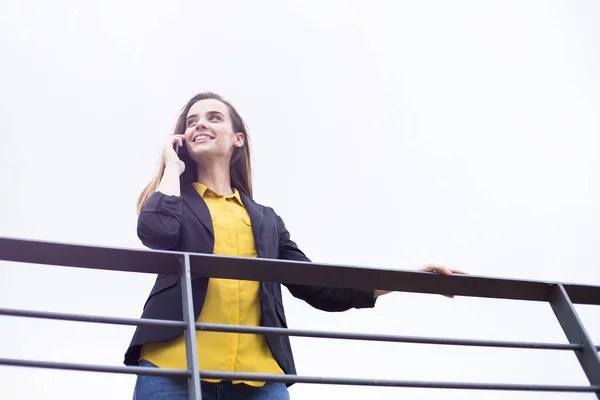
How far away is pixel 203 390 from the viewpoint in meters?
2.00

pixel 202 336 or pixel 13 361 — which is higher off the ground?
pixel 202 336

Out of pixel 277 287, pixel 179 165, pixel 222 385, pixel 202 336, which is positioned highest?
pixel 179 165

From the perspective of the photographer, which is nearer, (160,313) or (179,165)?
(160,313)

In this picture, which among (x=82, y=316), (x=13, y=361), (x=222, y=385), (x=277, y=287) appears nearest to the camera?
(x=13, y=361)

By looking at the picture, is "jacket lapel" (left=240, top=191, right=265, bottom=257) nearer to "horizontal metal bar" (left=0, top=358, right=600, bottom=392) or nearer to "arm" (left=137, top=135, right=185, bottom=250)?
"arm" (left=137, top=135, right=185, bottom=250)

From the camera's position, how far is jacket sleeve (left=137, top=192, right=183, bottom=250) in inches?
85.7

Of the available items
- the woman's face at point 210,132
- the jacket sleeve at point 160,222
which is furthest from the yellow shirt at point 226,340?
the woman's face at point 210,132

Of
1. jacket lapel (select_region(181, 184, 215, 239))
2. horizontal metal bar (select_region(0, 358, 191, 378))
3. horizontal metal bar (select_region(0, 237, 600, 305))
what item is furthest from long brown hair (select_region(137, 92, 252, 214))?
horizontal metal bar (select_region(0, 358, 191, 378))

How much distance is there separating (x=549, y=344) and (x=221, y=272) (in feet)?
2.58

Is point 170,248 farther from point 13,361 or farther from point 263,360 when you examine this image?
point 13,361

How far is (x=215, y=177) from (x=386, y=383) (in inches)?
50.0

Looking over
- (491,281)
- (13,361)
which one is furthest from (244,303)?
(13,361)

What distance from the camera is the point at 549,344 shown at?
1.79m

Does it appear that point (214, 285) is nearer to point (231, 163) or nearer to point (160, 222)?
point (160, 222)
